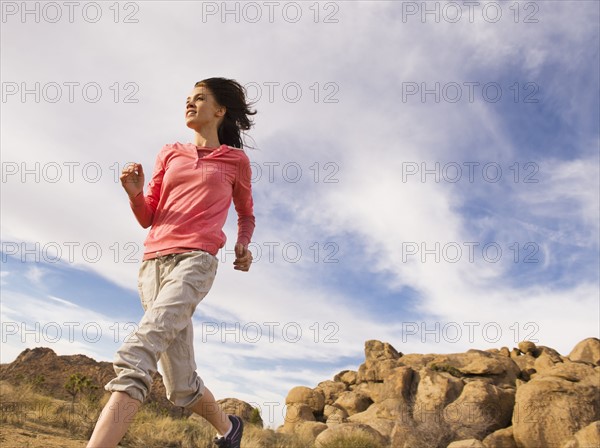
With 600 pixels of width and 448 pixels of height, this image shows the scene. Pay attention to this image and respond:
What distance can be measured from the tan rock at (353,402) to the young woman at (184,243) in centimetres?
2336

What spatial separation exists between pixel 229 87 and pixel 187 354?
192 centimetres

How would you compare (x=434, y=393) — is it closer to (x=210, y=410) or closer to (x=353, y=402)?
(x=353, y=402)

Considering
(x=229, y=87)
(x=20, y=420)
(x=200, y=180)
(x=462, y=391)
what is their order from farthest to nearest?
1. (x=462, y=391)
2. (x=20, y=420)
3. (x=229, y=87)
4. (x=200, y=180)

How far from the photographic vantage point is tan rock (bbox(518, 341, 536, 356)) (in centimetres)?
3373

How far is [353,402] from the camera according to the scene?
26266 millimetres

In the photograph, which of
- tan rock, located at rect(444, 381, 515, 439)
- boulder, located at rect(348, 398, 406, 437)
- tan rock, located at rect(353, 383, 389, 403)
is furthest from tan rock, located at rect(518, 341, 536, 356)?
tan rock, located at rect(444, 381, 515, 439)

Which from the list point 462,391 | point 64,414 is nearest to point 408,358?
point 462,391

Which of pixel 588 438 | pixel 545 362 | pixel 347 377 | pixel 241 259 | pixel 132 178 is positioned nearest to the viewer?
pixel 132 178

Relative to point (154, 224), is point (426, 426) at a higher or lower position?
lower

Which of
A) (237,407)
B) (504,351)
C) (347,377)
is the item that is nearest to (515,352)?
(504,351)

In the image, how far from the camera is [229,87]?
13.6 ft

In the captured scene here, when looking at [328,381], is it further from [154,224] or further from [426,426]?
[154,224]

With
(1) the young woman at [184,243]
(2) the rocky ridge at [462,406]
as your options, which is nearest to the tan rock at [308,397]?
(2) the rocky ridge at [462,406]

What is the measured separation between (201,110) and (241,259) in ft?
3.41
